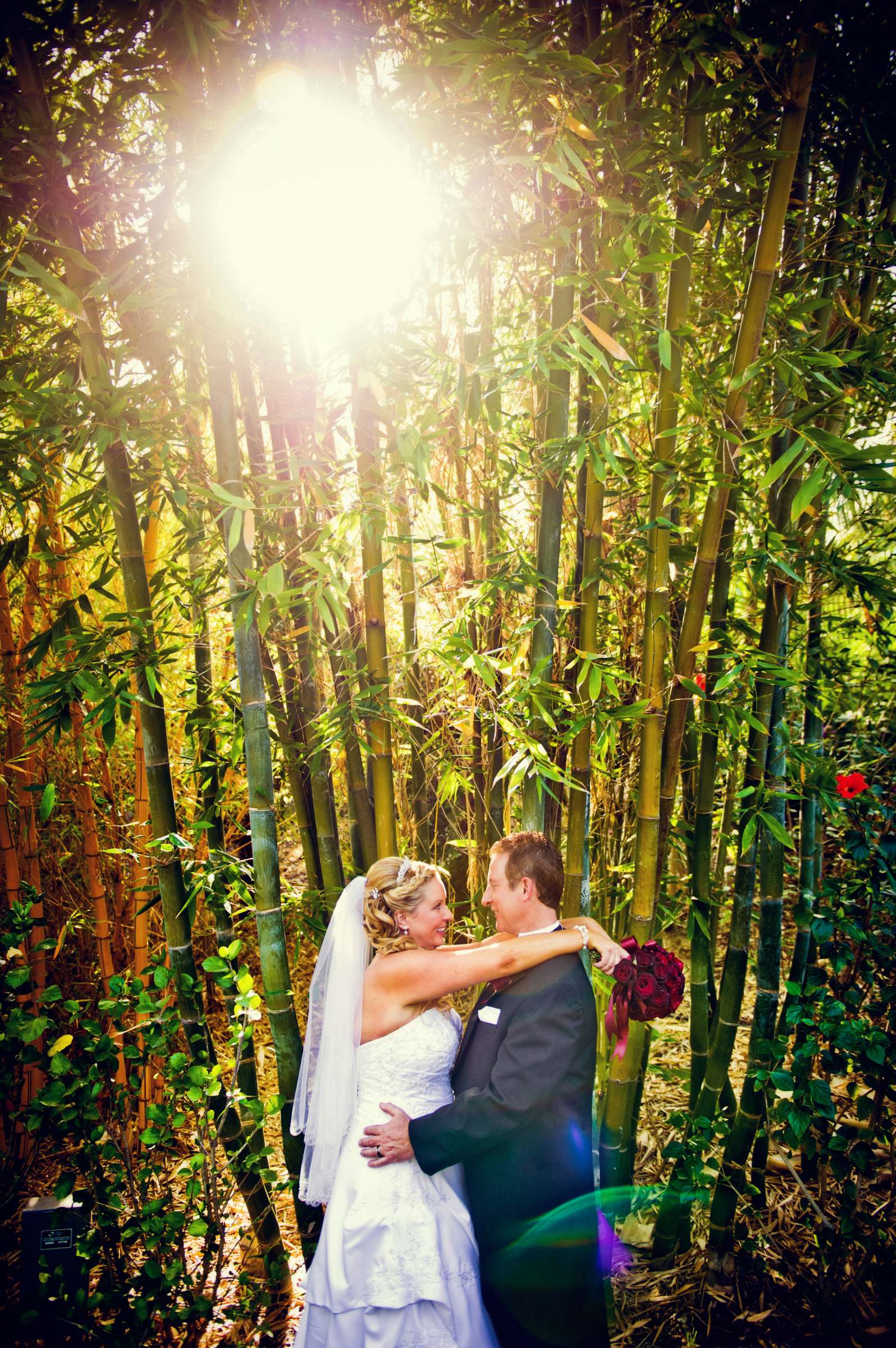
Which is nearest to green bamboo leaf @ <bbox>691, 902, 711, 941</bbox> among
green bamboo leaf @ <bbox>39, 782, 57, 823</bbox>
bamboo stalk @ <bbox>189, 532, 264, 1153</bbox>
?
bamboo stalk @ <bbox>189, 532, 264, 1153</bbox>

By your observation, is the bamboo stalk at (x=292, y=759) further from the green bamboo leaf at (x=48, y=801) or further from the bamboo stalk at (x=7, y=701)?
the bamboo stalk at (x=7, y=701)

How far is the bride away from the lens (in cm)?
161

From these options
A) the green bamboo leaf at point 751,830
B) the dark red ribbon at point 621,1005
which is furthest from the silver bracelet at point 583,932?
the green bamboo leaf at point 751,830

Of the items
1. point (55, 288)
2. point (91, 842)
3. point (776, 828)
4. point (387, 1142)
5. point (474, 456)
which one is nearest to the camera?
point (55, 288)

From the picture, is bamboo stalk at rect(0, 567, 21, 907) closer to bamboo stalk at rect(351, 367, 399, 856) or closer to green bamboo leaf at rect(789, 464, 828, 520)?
bamboo stalk at rect(351, 367, 399, 856)

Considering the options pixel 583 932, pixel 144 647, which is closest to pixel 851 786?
pixel 583 932

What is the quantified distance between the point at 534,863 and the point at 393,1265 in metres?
0.87

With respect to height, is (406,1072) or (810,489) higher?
(810,489)

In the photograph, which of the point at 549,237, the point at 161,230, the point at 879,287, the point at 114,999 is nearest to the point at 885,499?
the point at 879,287

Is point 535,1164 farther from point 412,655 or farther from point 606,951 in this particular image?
point 412,655

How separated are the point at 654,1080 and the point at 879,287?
2993 millimetres

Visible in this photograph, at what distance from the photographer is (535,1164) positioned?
1666 millimetres

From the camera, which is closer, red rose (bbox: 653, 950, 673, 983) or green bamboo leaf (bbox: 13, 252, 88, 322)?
green bamboo leaf (bbox: 13, 252, 88, 322)

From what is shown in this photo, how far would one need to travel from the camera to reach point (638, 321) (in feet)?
6.16
